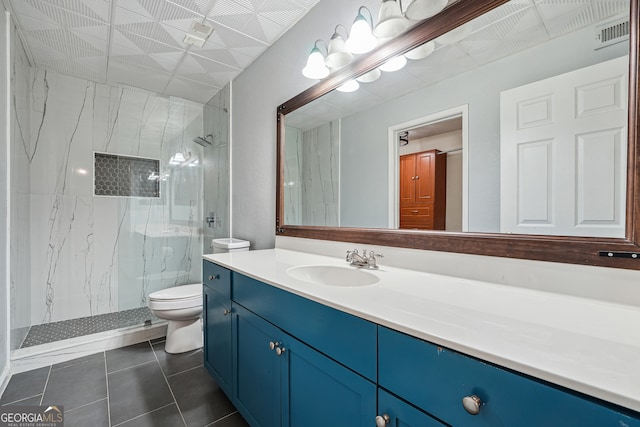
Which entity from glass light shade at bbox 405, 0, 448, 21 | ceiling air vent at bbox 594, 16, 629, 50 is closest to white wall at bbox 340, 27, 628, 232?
ceiling air vent at bbox 594, 16, 629, 50

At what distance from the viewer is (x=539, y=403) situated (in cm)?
43

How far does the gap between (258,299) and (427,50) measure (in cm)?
126

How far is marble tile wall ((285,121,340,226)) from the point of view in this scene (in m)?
1.60

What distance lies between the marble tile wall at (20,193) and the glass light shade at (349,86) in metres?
2.19

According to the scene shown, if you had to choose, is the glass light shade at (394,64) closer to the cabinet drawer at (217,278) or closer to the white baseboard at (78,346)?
the cabinet drawer at (217,278)

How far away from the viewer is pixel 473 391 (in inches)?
19.8

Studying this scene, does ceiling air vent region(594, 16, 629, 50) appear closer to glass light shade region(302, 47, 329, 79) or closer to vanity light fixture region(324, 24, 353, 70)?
vanity light fixture region(324, 24, 353, 70)

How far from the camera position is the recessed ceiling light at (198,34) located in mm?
1855

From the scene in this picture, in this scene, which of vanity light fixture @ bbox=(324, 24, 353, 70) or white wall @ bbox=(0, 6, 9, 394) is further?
white wall @ bbox=(0, 6, 9, 394)

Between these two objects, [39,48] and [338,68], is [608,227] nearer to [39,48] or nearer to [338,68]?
[338,68]

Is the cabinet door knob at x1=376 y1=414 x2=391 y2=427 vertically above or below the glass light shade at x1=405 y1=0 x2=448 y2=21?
below

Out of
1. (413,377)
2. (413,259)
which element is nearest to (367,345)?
(413,377)

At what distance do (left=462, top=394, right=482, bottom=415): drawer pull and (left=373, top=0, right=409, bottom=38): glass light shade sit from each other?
1324 mm

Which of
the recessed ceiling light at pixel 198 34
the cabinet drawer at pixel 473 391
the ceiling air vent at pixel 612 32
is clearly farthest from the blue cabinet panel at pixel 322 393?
the recessed ceiling light at pixel 198 34
